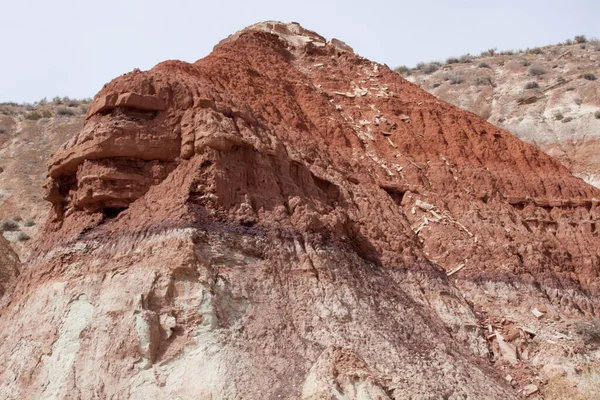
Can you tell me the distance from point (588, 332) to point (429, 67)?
41.4 meters

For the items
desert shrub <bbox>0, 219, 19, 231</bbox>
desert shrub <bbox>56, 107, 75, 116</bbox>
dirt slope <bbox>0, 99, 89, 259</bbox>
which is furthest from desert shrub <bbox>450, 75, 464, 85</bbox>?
desert shrub <bbox>0, 219, 19, 231</bbox>

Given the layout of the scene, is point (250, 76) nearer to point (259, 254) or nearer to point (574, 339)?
point (259, 254)

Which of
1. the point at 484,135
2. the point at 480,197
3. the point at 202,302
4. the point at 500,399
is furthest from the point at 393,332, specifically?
the point at 484,135

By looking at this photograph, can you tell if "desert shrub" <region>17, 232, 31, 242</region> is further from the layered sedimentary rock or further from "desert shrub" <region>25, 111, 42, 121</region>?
"desert shrub" <region>25, 111, 42, 121</region>

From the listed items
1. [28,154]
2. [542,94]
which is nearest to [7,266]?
[28,154]

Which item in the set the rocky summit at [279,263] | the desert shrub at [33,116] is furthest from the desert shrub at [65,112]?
the rocky summit at [279,263]

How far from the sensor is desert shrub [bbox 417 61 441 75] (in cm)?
5259

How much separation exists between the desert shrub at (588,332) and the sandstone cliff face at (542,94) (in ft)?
51.0

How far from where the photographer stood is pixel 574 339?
13.7 meters

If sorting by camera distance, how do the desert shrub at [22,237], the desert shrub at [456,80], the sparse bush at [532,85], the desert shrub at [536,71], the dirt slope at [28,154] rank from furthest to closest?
the desert shrub at [456,80] < the desert shrub at [536,71] < the sparse bush at [532,85] < the dirt slope at [28,154] < the desert shrub at [22,237]

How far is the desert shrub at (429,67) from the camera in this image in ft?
173

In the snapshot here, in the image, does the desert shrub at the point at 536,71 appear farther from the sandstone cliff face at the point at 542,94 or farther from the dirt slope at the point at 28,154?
the dirt slope at the point at 28,154

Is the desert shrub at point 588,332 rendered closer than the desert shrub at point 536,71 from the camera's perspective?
Yes

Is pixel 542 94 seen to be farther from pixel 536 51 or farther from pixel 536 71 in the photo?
A: pixel 536 51
